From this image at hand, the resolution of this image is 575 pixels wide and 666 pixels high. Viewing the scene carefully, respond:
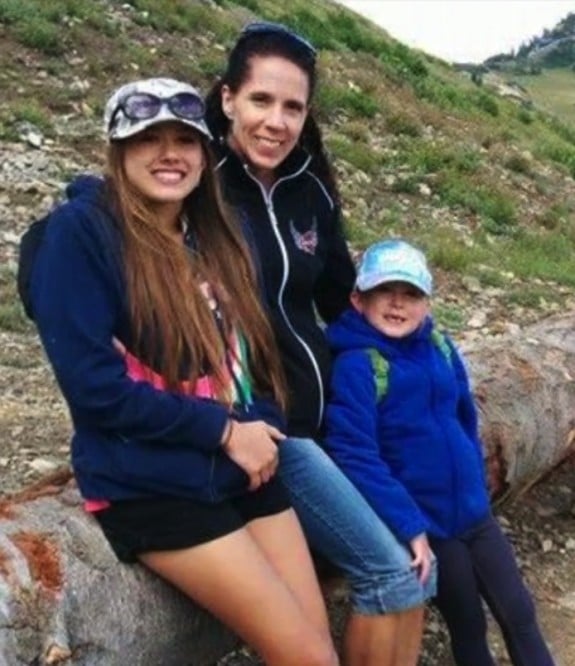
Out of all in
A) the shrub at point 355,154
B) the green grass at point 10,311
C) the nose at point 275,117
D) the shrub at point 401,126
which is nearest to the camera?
the nose at point 275,117

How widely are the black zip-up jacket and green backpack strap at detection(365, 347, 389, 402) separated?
155mm

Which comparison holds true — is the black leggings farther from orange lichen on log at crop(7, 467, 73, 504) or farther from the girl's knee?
orange lichen on log at crop(7, 467, 73, 504)

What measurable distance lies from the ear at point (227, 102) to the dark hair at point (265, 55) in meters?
0.01

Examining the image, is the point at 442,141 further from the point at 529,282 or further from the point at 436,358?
the point at 436,358

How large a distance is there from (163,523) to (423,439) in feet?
3.39

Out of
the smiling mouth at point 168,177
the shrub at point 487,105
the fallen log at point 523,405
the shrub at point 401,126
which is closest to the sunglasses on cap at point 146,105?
the smiling mouth at point 168,177

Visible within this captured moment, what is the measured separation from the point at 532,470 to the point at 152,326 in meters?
2.55

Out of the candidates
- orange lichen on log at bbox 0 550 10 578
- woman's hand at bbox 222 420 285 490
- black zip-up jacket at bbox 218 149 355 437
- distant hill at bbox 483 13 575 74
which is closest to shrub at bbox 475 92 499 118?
black zip-up jacket at bbox 218 149 355 437

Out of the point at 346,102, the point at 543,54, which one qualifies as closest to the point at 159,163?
the point at 346,102

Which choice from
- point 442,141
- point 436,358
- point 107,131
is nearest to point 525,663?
point 436,358

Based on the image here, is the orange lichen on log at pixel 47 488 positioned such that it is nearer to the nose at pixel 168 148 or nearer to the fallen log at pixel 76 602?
the fallen log at pixel 76 602

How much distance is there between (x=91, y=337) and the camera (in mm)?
2947

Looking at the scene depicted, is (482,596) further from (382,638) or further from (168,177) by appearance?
(168,177)

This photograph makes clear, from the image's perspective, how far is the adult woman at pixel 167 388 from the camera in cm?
297
